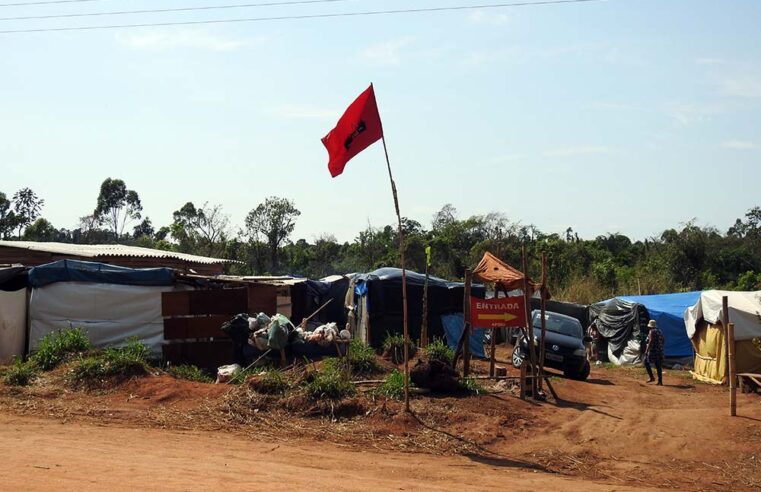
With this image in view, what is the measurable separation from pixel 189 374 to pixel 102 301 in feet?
12.7

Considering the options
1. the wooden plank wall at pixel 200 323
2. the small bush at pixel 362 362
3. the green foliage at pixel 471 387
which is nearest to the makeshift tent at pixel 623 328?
the small bush at pixel 362 362

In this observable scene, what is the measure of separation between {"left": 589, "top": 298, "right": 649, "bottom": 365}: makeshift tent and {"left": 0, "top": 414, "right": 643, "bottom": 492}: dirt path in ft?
57.6

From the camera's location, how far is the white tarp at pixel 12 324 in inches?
680

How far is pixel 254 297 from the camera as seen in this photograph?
774 inches

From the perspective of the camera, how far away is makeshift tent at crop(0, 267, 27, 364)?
17297mm

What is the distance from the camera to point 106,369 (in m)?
14.3

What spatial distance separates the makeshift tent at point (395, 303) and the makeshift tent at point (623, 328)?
718 cm

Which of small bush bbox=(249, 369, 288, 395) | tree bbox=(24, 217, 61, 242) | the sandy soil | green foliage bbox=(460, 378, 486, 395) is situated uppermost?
tree bbox=(24, 217, 61, 242)

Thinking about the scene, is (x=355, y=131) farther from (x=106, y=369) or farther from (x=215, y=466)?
(x=106, y=369)

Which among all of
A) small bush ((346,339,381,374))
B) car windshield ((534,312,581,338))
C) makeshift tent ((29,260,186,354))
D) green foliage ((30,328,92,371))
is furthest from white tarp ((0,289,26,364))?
car windshield ((534,312,581,338))

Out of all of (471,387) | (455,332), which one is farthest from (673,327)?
(471,387)

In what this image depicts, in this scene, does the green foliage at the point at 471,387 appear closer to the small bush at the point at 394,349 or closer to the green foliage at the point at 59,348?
the small bush at the point at 394,349

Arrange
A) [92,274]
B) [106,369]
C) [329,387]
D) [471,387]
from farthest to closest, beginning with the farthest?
[92,274]
[106,369]
[471,387]
[329,387]

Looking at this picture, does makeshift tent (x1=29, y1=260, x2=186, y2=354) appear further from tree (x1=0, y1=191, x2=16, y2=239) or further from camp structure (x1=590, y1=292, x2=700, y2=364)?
tree (x1=0, y1=191, x2=16, y2=239)
